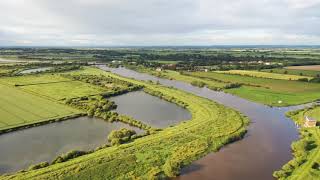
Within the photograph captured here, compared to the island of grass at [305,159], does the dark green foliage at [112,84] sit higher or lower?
higher

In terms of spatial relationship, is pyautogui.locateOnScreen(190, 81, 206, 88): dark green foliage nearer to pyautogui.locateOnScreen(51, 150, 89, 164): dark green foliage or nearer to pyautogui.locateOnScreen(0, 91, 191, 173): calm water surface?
pyautogui.locateOnScreen(0, 91, 191, 173): calm water surface

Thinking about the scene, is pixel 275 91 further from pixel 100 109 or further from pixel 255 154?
pixel 100 109

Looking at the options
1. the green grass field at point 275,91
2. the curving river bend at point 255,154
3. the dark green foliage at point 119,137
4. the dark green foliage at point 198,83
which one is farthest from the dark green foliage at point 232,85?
the dark green foliage at point 119,137

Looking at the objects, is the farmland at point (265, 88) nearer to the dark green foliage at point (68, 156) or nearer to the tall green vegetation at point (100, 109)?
the tall green vegetation at point (100, 109)

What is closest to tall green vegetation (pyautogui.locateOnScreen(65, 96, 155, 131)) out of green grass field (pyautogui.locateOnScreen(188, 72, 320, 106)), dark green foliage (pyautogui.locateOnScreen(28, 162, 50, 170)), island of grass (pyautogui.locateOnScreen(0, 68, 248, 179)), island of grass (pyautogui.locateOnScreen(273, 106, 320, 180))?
island of grass (pyautogui.locateOnScreen(0, 68, 248, 179))

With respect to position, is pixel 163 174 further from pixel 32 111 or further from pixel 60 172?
pixel 32 111

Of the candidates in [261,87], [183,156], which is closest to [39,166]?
[183,156]
